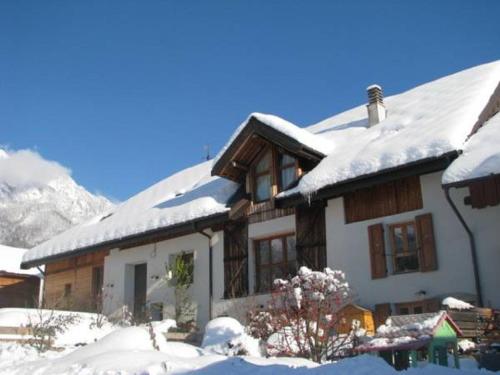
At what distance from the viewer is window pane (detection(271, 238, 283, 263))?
642 inches

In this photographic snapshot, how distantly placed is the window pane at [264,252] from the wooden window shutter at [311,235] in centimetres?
130

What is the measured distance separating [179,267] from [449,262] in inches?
307

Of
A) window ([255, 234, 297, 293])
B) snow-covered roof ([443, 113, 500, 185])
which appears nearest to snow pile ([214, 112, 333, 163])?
window ([255, 234, 297, 293])

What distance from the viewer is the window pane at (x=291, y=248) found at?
Result: 16.0 metres

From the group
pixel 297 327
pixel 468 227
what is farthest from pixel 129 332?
pixel 468 227

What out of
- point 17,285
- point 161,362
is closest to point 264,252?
point 161,362

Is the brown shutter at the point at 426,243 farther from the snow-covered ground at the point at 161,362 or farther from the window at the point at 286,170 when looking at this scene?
the window at the point at 286,170

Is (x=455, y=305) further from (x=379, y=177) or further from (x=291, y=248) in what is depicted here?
(x=291, y=248)

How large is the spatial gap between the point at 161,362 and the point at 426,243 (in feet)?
22.5

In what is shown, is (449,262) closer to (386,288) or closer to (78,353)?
(386,288)

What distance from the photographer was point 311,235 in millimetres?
15359

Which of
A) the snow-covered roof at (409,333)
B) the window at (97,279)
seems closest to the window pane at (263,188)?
the window at (97,279)

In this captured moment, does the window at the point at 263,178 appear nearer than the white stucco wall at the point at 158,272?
Yes

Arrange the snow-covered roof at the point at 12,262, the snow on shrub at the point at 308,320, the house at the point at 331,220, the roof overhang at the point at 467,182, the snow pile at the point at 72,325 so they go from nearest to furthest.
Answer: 1. the snow on shrub at the point at 308,320
2. the roof overhang at the point at 467,182
3. the house at the point at 331,220
4. the snow pile at the point at 72,325
5. the snow-covered roof at the point at 12,262
